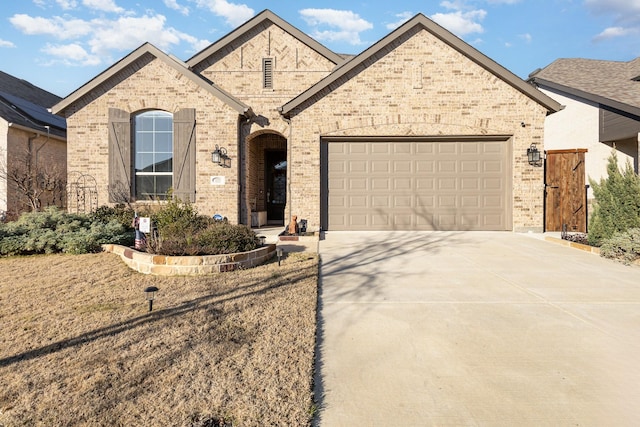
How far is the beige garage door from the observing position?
10547 mm

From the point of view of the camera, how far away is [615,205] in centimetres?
738

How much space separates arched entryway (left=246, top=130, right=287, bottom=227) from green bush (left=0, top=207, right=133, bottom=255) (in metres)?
4.87

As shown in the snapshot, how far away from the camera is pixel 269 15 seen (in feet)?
41.6

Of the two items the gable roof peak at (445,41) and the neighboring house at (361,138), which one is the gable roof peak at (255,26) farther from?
the gable roof peak at (445,41)

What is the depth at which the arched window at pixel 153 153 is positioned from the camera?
1100cm

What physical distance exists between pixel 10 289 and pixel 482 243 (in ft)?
30.1

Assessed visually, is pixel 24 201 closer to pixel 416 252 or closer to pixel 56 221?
pixel 56 221

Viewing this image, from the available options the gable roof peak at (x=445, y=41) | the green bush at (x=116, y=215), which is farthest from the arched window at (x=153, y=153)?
the gable roof peak at (x=445, y=41)

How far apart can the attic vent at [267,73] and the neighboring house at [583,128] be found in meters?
9.53

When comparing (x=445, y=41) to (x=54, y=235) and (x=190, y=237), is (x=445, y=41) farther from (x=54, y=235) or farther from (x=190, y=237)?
(x=54, y=235)

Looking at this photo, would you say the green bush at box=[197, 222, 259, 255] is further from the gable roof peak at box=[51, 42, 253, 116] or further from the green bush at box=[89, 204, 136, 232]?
the gable roof peak at box=[51, 42, 253, 116]

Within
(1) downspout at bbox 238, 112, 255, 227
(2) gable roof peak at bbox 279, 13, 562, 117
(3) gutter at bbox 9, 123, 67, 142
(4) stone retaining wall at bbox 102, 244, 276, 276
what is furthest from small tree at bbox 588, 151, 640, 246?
(3) gutter at bbox 9, 123, 67, 142

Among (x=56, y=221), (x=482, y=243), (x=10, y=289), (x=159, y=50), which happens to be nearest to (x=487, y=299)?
(x=482, y=243)

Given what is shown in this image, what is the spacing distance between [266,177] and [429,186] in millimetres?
6589
